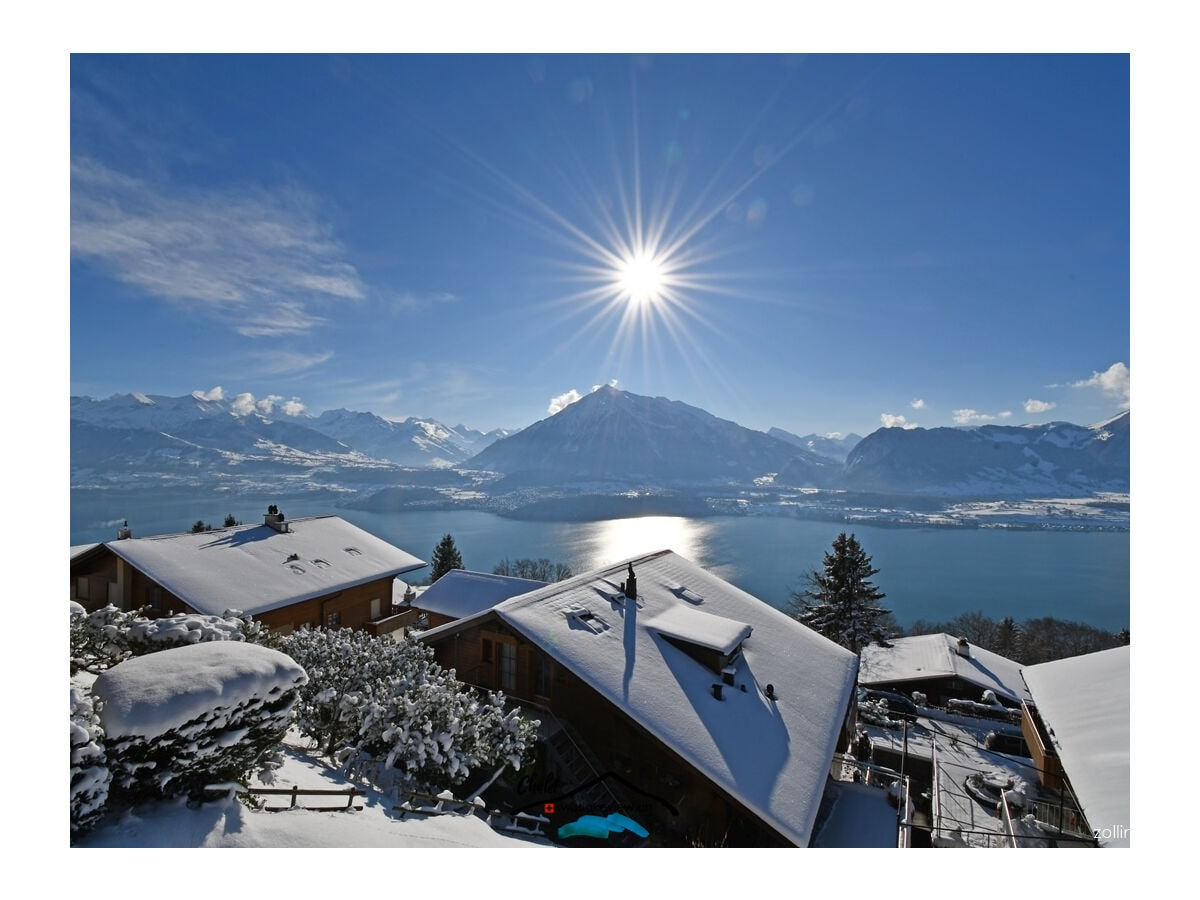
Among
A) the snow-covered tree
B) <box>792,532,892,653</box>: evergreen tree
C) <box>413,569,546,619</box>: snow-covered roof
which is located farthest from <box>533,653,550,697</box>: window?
the snow-covered tree

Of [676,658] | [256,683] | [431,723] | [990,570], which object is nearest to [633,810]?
[676,658]

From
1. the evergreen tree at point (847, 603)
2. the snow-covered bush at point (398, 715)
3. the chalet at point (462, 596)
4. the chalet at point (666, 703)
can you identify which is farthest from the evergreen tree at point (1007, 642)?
the snow-covered bush at point (398, 715)

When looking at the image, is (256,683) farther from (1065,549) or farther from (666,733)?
(1065,549)

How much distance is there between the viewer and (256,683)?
4406mm

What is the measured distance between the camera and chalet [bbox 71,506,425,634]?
43.9 feet

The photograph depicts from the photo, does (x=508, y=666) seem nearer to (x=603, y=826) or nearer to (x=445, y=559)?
(x=603, y=826)

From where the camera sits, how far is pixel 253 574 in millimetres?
14797

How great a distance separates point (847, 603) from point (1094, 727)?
730 inches

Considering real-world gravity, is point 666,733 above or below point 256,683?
below

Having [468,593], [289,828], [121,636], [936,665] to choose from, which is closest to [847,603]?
[936,665]

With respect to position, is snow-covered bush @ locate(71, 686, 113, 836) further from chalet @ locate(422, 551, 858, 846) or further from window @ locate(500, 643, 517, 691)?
window @ locate(500, 643, 517, 691)

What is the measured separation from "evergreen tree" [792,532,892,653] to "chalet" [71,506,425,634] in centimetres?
1978

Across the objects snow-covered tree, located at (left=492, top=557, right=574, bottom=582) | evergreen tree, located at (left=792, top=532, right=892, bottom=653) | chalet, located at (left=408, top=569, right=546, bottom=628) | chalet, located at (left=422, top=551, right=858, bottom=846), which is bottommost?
snow-covered tree, located at (left=492, top=557, right=574, bottom=582)
